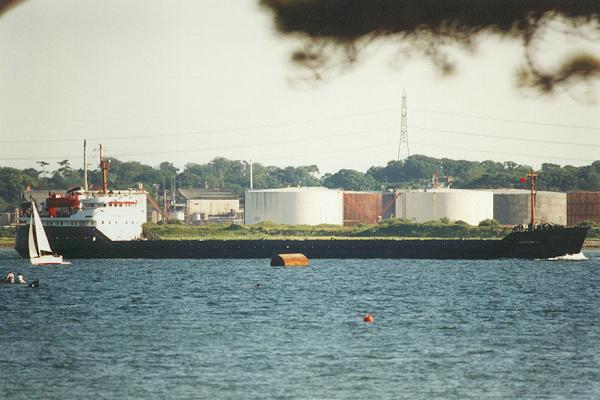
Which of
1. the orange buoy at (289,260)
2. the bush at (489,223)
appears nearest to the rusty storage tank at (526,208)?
the bush at (489,223)

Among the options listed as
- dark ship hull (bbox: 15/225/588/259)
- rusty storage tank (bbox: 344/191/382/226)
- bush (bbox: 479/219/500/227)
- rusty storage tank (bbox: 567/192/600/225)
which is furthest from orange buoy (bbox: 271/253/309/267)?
rusty storage tank (bbox: 567/192/600/225)

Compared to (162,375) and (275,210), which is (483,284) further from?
(275,210)

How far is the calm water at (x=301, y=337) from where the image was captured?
40812 millimetres

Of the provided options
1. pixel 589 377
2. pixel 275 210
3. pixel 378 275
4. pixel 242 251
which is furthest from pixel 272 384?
pixel 275 210

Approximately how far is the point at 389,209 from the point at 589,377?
153193mm

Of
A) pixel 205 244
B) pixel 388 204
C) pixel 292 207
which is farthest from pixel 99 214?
pixel 388 204

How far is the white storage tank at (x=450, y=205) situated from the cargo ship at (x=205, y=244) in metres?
53.7

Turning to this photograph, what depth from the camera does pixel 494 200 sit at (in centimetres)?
18675

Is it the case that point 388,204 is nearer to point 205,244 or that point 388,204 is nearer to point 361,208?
point 361,208

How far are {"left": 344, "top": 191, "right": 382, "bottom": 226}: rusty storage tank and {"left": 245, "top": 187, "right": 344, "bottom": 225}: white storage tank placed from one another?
25.2 feet

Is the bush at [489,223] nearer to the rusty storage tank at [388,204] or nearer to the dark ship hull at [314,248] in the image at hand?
the rusty storage tank at [388,204]

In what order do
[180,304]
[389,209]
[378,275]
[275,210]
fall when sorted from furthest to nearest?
[389,209], [275,210], [378,275], [180,304]

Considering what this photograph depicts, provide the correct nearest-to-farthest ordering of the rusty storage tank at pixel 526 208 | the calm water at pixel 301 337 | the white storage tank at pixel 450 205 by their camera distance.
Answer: the calm water at pixel 301 337 → the white storage tank at pixel 450 205 → the rusty storage tank at pixel 526 208

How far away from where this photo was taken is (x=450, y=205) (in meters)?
180
